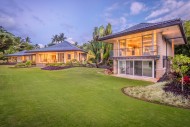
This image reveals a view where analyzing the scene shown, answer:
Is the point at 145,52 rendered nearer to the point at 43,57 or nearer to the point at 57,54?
the point at 57,54

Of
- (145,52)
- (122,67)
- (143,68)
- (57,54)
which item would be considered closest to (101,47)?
(57,54)

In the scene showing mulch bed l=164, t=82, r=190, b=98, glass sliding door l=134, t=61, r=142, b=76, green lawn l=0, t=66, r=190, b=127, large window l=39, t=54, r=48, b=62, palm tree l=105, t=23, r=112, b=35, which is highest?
→ palm tree l=105, t=23, r=112, b=35

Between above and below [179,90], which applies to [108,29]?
above

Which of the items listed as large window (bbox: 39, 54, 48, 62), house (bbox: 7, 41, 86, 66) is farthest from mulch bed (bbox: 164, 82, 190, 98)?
large window (bbox: 39, 54, 48, 62)

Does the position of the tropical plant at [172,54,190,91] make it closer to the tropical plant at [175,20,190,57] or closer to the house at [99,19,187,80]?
the house at [99,19,187,80]

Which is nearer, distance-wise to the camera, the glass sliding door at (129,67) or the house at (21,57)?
the glass sliding door at (129,67)

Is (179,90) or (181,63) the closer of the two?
(179,90)

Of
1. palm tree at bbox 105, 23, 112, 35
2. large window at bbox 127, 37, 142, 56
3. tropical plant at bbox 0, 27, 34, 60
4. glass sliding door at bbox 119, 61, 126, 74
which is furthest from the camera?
tropical plant at bbox 0, 27, 34, 60

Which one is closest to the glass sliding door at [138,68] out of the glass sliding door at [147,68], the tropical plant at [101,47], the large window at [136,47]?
the glass sliding door at [147,68]

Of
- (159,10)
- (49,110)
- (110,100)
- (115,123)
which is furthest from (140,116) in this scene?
(159,10)

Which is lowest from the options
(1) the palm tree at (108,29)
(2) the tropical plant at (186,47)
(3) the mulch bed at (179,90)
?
(3) the mulch bed at (179,90)

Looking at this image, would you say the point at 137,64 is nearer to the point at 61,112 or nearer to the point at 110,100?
A: the point at 110,100

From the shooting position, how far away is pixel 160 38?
1476cm

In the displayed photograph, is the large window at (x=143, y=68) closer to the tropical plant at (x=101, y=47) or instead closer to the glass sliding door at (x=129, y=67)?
the glass sliding door at (x=129, y=67)
